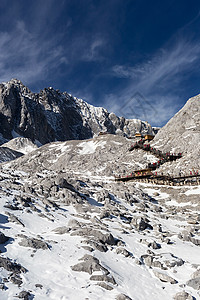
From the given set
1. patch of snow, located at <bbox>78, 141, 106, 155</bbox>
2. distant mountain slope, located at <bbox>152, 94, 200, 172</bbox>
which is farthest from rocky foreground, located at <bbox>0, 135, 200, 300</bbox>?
patch of snow, located at <bbox>78, 141, 106, 155</bbox>

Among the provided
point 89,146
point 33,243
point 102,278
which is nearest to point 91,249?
point 102,278

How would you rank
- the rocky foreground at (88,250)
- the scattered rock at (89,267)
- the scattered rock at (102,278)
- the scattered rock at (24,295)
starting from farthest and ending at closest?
the scattered rock at (89,267)
the scattered rock at (102,278)
the rocky foreground at (88,250)
the scattered rock at (24,295)

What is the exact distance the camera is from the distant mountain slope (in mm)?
52156

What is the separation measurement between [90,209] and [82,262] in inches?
475

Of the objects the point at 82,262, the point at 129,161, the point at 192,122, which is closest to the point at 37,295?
the point at 82,262

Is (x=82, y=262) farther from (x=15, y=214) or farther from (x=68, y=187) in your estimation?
(x=68, y=187)

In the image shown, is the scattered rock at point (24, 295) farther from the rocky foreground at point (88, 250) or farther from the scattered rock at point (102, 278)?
the scattered rock at point (102, 278)

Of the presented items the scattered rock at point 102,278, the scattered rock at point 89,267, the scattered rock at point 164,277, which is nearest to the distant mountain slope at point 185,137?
the scattered rock at point 164,277

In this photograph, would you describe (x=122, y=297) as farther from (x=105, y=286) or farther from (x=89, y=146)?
(x=89, y=146)

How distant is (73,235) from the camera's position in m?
14.6

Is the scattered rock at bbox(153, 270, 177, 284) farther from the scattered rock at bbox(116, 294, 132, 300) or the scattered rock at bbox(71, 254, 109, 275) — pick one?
the scattered rock at bbox(116, 294, 132, 300)

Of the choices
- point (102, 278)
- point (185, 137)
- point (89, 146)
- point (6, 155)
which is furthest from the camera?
point (6, 155)

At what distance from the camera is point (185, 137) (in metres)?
65.8

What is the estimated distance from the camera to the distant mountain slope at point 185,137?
52156 millimetres
